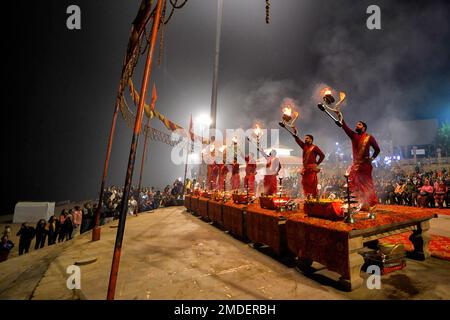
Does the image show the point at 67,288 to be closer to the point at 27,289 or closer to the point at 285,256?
the point at 27,289

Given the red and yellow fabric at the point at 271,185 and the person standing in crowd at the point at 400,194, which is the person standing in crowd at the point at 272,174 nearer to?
the red and yellow fabric at the point at 271,185

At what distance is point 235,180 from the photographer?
11.4 metres

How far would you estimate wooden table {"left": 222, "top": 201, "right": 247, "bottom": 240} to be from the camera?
7.13 m

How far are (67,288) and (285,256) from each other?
15.9ft

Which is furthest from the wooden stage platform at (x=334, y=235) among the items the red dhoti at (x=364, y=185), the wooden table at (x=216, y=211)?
the wooden table at (x=216, y=211)

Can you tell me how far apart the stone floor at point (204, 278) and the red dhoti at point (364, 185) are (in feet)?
5.06

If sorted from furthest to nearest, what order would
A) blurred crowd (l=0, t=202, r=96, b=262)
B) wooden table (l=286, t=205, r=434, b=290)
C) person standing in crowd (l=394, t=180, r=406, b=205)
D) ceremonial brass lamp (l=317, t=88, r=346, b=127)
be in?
person standing in crowd (l=394, t=180, r=406, b=205) < blurred crowd (l=0, t=202, r=96, b=262) < ceremonial brass lamp (l=317, t=88, r=346, b=127) < wooden table (l=286, t=205, r=434, b=290)

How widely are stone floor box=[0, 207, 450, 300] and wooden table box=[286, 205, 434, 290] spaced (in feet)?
1.19

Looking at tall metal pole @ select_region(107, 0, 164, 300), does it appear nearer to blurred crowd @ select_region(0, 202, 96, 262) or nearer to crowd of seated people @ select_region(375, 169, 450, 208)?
blurred crowd @ select_region(0, 202, 96, 262)

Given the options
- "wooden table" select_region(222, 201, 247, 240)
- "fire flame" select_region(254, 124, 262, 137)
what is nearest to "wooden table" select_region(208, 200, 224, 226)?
"wooden table" select_region(222, 201, 247, 240)

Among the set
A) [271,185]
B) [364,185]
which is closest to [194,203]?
[271,185]

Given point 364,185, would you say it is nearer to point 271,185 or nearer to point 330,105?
point 330,105

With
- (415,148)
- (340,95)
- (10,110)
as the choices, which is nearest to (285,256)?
(340,95)
